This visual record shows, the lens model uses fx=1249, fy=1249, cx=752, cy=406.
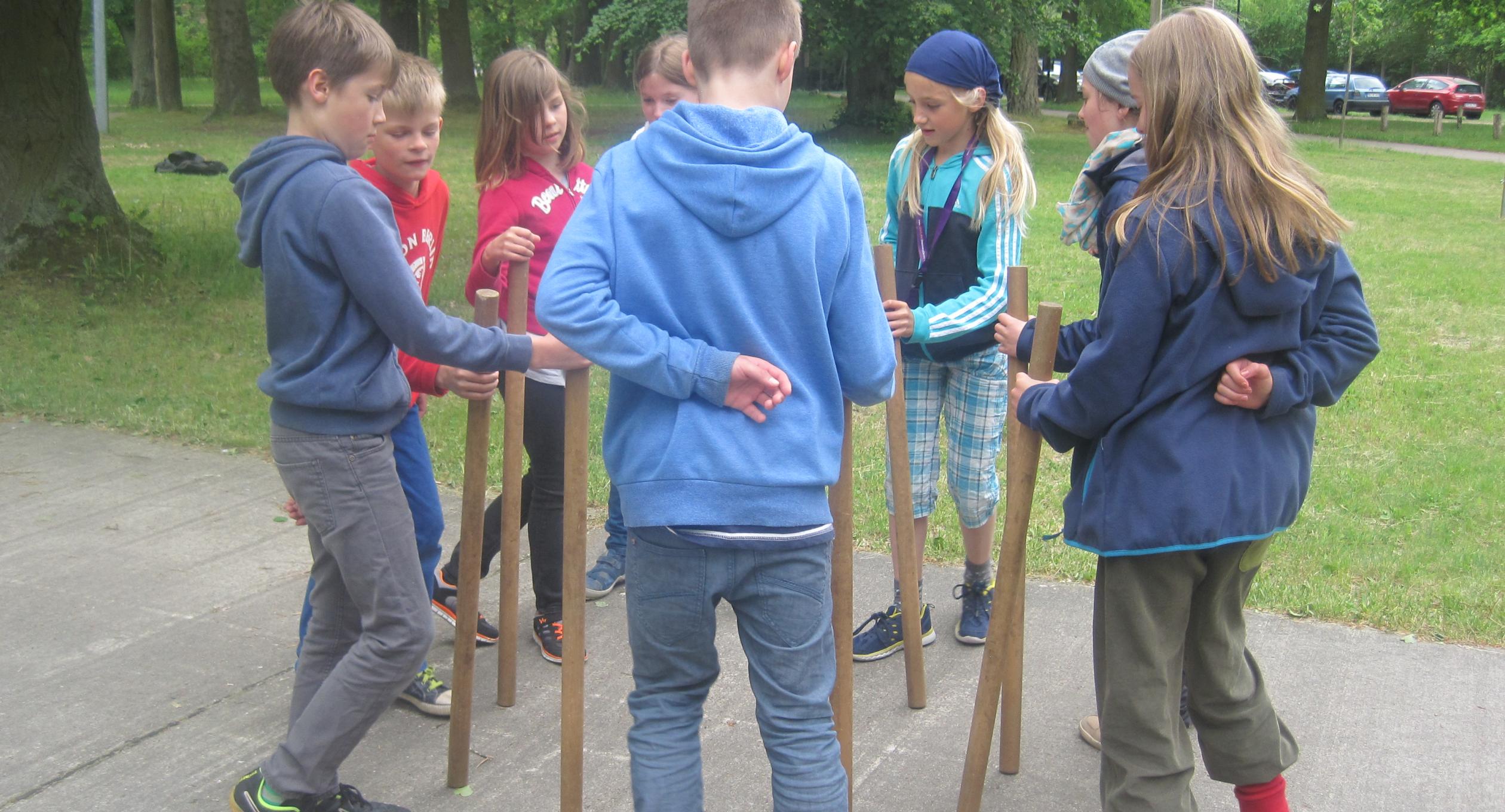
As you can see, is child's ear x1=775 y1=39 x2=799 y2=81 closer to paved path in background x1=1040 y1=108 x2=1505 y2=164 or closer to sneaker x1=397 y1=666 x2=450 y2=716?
sneaker x1=397 y1=666 x2=450 y2=716

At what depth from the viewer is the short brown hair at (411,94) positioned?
3.21 m

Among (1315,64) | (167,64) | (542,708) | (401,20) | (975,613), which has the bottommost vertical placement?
(542,708)

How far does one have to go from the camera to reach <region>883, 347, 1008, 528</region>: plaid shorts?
3.75 metres

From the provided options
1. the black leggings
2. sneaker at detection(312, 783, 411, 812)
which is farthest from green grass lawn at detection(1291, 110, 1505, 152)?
sneaker at detection(312, 783, 411, 812)

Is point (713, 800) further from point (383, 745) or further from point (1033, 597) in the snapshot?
point (1033, 597)

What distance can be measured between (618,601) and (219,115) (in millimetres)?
27406

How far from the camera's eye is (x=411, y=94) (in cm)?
323

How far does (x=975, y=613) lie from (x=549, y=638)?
1351 millimetres

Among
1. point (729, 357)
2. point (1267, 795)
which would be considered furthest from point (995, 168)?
point (1267, 795)

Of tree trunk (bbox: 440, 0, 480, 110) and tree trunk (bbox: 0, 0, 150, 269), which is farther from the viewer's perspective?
tree trunk (bbox: 440, 0, 480, 110)

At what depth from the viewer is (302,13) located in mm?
2744

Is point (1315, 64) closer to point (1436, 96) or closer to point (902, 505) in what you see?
point (1436, 96)

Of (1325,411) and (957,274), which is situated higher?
(957,274)

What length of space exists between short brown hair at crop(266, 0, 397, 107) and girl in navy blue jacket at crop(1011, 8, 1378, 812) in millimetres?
1631
